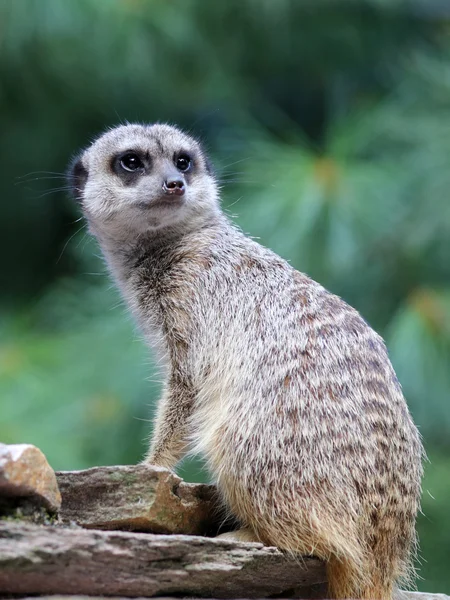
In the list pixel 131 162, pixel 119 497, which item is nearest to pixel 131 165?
pixel 131 162

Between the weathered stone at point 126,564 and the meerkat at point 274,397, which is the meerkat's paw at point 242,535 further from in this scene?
the weathered stone at point 126,564

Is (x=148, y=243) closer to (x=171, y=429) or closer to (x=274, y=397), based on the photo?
(x=171, y=429)

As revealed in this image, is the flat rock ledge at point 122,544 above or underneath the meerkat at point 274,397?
underneath

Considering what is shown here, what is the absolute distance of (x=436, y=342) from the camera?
18.9ft

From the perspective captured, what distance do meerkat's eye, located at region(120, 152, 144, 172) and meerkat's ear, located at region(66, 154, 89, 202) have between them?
294mm

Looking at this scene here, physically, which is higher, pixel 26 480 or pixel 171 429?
pixel 171 429

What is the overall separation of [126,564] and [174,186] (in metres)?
1.60

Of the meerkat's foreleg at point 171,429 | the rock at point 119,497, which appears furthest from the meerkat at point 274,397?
the rock at point 119,497

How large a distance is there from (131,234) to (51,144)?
15.4 ft

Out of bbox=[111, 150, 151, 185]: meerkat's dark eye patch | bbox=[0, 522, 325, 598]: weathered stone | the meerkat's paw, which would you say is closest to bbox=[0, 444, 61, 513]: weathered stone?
bbox=[0, 522, 325, 598]: weathered stone

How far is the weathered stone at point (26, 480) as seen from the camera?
2465 mm

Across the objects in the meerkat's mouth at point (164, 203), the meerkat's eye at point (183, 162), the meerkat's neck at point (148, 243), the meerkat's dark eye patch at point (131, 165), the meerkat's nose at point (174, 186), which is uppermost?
the meerkat's eye at point (183, 162)

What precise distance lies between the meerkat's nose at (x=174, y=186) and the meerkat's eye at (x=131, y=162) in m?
0.22

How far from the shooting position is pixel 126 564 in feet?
8.13
